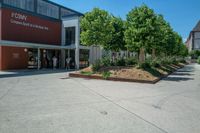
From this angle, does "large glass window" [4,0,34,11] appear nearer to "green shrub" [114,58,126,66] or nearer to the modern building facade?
the modern building facade

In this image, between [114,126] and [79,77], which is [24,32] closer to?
[79,77]

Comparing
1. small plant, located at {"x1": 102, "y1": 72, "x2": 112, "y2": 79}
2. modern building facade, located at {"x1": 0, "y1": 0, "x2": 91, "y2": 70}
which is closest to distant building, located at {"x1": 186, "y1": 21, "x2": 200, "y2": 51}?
modern building facade, located at {"x1": 0, "y1": 0, "x2": 91, "y2": 70}

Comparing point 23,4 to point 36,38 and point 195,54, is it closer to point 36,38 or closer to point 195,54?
point 36,38

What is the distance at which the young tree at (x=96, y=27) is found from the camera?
706 inches

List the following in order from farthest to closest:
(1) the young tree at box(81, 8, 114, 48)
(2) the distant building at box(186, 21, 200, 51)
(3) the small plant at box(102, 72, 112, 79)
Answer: (2) the distant building at box(186, 21, 200, 51)
(1) the young tree at box(81, 8, 114, 48)
(3) the small plant at box(102, 72, 112, 79)

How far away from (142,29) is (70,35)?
1388cm

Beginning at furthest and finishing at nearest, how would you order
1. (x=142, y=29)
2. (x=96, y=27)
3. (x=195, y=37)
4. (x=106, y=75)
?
(x=195, y=37) < (x=96, y=27) < (x=142, y=29) < (x=106, y=75)

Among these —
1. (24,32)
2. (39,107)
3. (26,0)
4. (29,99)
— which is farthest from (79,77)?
(26,0)

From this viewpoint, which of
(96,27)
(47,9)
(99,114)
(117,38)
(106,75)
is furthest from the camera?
(47,9)

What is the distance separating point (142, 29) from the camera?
1703 centimetres

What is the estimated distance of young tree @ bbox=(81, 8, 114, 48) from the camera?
1792 centimetres

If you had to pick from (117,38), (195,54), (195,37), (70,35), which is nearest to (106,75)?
(117,38)

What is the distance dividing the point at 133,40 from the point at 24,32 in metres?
13.5

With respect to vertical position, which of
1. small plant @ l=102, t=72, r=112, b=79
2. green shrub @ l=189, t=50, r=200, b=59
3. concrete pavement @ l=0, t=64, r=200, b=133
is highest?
green shrub @ l=189, t=50, r=200, b=59
